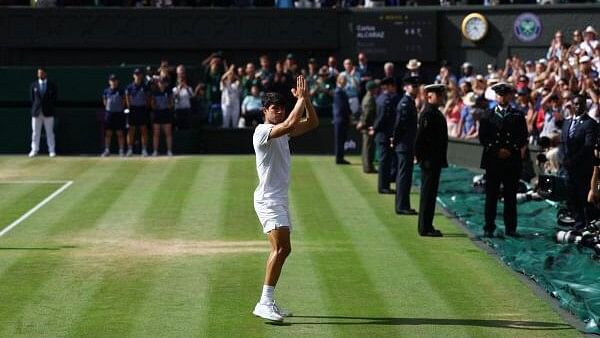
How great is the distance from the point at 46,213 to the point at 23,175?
250 inches

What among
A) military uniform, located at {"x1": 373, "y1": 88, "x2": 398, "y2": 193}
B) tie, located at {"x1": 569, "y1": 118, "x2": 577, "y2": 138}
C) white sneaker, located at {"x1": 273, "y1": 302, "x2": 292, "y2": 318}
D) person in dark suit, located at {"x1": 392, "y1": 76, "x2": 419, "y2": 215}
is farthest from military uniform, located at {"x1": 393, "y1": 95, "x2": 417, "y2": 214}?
white sneaker, located at {"x1": 273, "y1": 302, "x2": 292, "y2": 318}

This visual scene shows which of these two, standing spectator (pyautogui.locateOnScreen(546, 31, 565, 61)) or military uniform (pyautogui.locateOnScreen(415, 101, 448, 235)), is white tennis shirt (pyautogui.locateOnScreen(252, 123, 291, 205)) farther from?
standing spectator (pyautogui.locateOnScreen(546, 31, 565, 61))

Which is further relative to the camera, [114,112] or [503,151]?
[114,112]

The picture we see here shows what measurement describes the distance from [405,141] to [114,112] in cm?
1249

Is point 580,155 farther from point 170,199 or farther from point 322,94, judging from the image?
point 322,94

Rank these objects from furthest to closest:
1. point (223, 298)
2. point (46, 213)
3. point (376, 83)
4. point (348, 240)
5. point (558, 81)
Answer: point (376, 83), point (558, 81), point (46, 213), point (348, 240), point (223, 298)

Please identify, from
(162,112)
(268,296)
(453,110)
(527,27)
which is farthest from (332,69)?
(268,296)

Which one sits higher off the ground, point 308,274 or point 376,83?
point 376,83

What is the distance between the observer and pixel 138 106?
31125 millimetres

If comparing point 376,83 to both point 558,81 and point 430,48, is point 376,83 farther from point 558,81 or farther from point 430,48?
point 430,48

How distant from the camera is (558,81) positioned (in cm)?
2562

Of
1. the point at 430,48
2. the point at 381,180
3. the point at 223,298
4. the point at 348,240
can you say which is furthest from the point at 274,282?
the point at 430,48

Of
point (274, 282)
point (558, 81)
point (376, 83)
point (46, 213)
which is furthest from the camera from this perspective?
point (376, 83)

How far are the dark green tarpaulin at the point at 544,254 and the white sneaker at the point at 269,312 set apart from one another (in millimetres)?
2880
